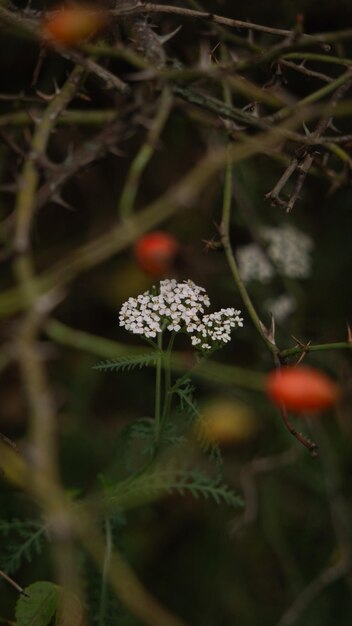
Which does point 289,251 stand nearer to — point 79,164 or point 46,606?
point 79,164

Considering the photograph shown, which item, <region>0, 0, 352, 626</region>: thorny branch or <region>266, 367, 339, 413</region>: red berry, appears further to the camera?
<region>266, 367, 339, 413</region>: red berry

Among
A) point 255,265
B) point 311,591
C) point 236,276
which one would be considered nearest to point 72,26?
point 236,276

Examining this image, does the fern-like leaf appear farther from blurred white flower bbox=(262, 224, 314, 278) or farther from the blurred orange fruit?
blurred white flower bbox=(262, 224, 314, 278)

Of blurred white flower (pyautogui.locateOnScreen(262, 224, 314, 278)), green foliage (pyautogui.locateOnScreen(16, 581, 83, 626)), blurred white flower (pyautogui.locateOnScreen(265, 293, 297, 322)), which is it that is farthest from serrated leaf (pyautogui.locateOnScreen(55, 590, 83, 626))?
blurred white flower (pyautogui.locateOnScreen(262, 224, 314, 278))

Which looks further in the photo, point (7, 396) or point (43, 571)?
point (7, 396)

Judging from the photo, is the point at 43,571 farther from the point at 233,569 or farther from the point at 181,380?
the point at 181,380

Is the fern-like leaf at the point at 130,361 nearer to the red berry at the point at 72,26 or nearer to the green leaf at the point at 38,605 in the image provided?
the green leaf at the point at 38,605

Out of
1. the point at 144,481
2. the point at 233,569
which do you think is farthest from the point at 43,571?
the point at 144,481
